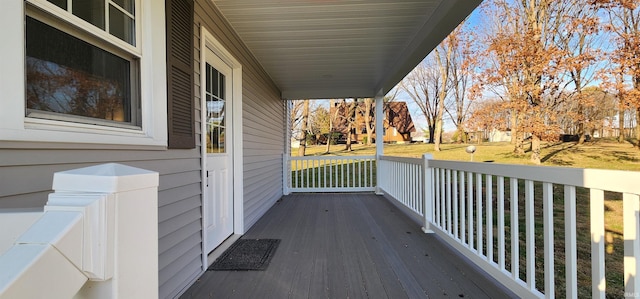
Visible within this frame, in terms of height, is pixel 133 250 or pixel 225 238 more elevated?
pixel 133 250

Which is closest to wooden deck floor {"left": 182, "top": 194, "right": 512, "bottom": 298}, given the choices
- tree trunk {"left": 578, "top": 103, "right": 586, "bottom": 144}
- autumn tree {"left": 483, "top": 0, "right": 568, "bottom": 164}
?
autumn tree {"left": 483, "top": 0, "right": 568, "bottom": 164}

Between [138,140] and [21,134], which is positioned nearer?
[21,134]

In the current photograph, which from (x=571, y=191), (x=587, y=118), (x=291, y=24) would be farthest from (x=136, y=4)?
(x=587, y=118)

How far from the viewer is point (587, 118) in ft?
23.4

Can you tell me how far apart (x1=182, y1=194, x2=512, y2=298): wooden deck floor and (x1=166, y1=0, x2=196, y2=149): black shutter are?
117 centimetres

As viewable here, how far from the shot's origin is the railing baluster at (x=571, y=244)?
1.46m

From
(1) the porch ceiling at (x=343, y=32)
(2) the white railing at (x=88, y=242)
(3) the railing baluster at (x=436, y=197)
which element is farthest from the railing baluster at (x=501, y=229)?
(2) the white railing at (x=88, y=242)

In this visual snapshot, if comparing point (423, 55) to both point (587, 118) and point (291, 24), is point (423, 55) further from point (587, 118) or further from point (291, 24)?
point (587, 118)

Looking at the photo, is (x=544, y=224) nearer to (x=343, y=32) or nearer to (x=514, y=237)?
(x=514, y=237)

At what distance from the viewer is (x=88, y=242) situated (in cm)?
52

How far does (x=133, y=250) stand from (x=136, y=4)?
1730 millimetres

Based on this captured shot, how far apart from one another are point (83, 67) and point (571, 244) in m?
2.54

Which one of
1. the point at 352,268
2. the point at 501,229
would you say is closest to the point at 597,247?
the point at 501,229

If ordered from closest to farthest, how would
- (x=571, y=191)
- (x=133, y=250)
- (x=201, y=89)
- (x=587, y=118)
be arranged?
(x=133, y=250) → (x=571, y=191) → (x=201, y=89) → (x=587, y=118)
